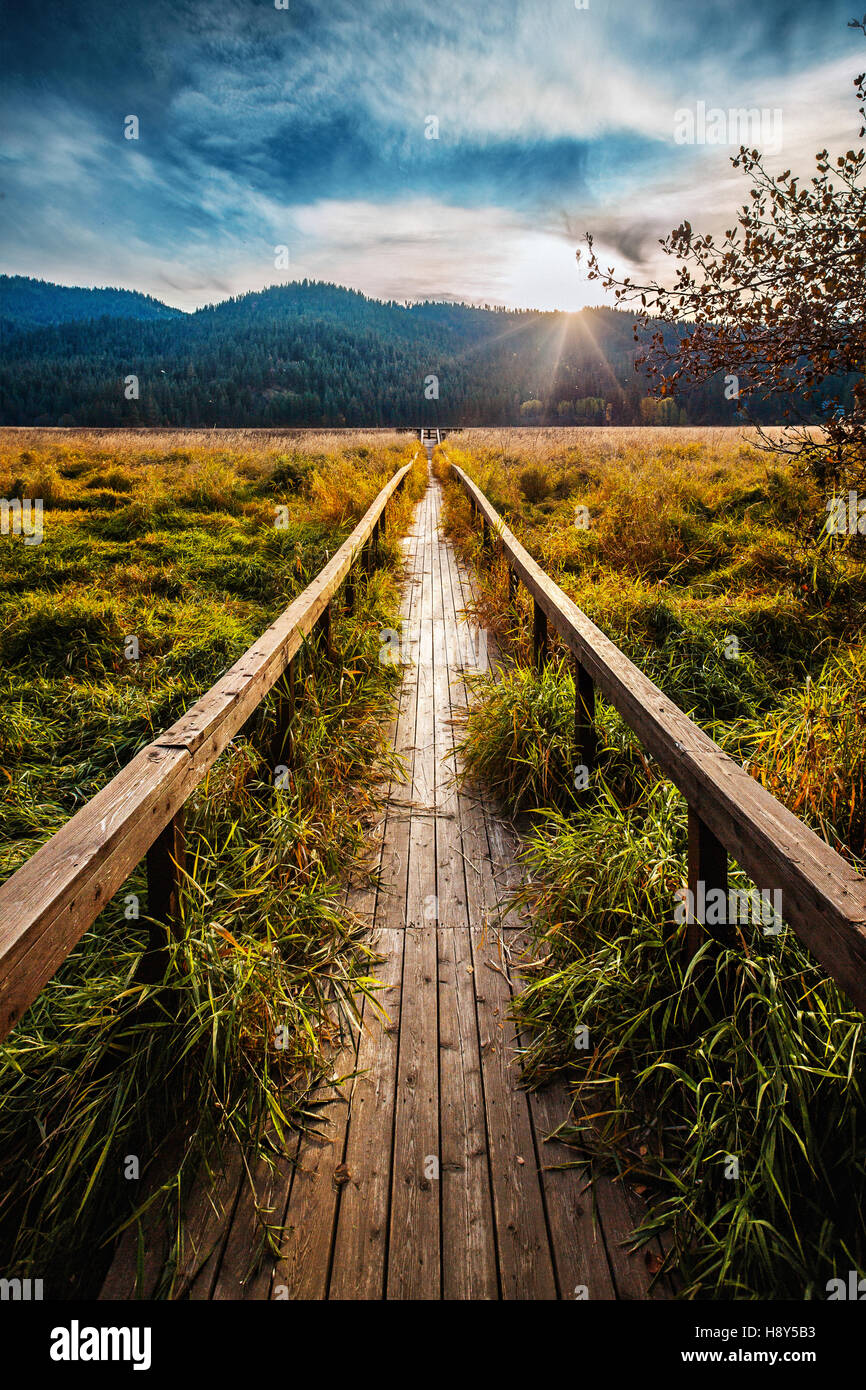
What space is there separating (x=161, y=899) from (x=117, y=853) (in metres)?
0.50

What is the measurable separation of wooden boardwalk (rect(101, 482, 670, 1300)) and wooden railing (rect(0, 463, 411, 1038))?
2.26 ft

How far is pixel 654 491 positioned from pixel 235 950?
31.1 feet

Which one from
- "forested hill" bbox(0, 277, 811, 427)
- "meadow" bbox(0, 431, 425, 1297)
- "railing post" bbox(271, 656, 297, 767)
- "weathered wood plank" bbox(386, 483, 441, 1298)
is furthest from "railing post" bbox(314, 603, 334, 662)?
"forested hill" bbox(0, 277, 811, 427)

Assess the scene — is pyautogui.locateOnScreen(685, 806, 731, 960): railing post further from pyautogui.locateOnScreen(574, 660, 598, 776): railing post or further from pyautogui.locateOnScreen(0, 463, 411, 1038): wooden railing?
pyautogui.locateOnScreen(0, 463, 411, 1038): wooden railing

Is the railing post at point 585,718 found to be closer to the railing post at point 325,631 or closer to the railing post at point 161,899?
the railing post at point 325,631

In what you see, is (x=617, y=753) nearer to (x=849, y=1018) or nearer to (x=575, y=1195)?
(x=849, y=1018)

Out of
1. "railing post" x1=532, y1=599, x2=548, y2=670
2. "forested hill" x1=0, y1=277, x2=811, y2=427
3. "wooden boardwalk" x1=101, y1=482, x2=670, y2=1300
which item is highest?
"forested hill" x1=0, y1=277, x2=811, y2=427

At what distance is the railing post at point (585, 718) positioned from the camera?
10.7 feet

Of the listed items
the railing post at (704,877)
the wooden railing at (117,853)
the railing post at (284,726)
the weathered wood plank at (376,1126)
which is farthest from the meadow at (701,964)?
the wooden railing at (117,853)

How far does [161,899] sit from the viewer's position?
1925mm

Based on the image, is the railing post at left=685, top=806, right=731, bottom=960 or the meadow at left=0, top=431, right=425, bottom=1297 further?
the railing post at left=685, top=806, right=731, bottom=960

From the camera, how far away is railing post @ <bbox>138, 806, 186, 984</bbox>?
75.3 inches

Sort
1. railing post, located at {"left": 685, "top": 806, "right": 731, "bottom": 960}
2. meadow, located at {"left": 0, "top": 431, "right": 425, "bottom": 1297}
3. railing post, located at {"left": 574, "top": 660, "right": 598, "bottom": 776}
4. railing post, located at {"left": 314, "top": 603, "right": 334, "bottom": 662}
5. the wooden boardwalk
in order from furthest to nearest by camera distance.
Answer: railing post, located at {"left": 314, "top": 603, "right": 334, "bottom": 662} → railing post, located at {"left": 574, "top": 660, "right": 598, "bottom": 776} → railing post, located at {"left": 685, "top": 806, "right": 731, "bottom": 960} → meadow, located at {"left": 0, "top": 431, "right": 425, "bottom": 1297} → the wooden boardwalk
